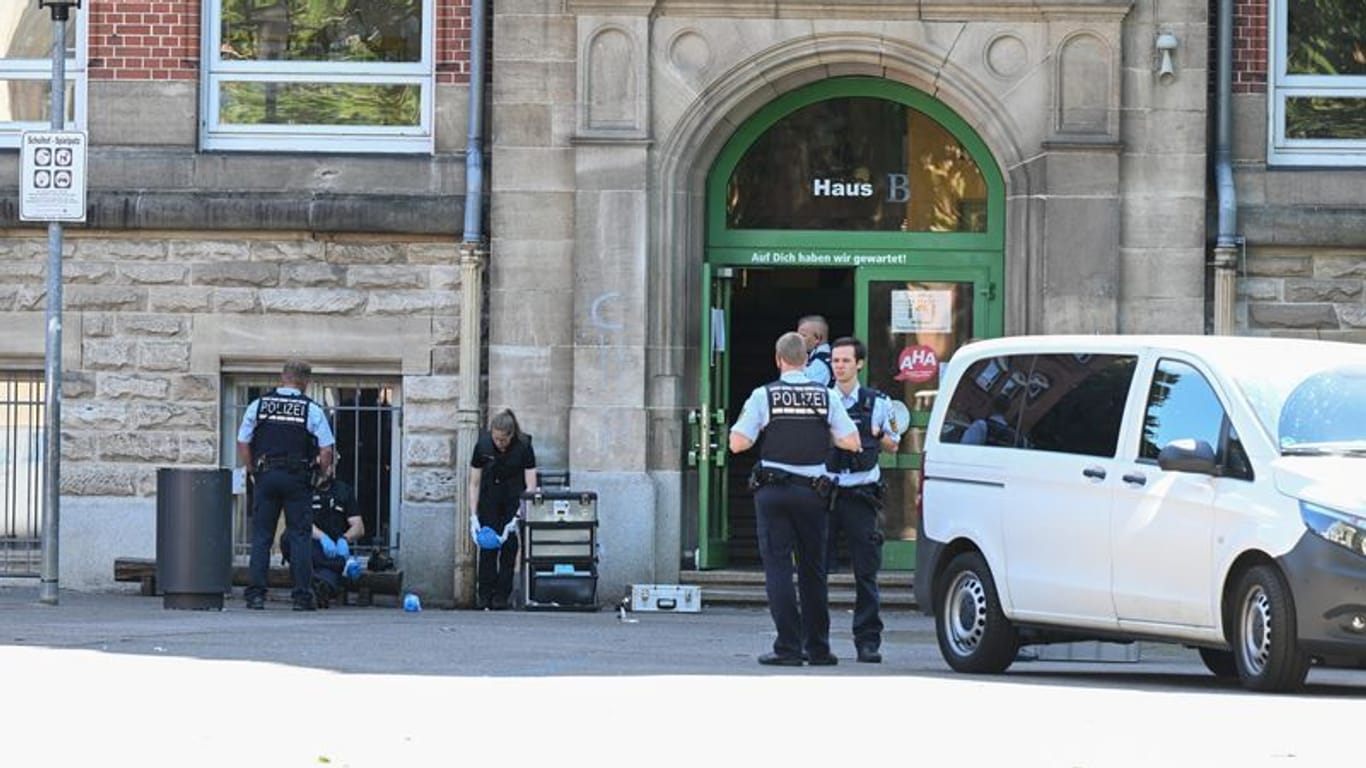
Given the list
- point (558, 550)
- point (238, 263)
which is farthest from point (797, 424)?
point (238, 263)

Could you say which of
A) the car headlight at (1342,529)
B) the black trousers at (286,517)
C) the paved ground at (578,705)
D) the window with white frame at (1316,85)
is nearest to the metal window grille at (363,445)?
the black trousers at (286,517)

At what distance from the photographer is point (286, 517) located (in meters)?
20.0

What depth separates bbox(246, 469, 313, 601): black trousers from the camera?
64.8 feet

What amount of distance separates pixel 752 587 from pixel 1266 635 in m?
8.34

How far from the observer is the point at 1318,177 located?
20.9m

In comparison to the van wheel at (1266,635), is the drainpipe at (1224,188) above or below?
above

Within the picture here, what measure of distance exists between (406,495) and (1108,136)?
571cm

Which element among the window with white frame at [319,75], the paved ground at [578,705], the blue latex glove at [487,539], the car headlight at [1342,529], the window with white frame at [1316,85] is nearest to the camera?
the paved ground at [578,705]

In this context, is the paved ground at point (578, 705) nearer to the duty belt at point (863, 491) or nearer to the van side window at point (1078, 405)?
the duty belt at point (863, 491)

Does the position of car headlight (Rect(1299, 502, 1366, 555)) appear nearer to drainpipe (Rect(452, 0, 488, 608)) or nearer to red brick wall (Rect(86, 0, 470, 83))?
drainpipe (Rect(452, 0, 488, 608))

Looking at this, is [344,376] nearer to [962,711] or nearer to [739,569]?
[739,569]

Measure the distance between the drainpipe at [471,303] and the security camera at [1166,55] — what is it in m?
4.88

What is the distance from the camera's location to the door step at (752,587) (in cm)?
2073

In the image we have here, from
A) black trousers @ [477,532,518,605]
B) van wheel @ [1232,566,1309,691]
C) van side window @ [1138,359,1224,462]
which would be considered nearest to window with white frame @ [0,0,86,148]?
black trousers @ [477,532,518,605]
